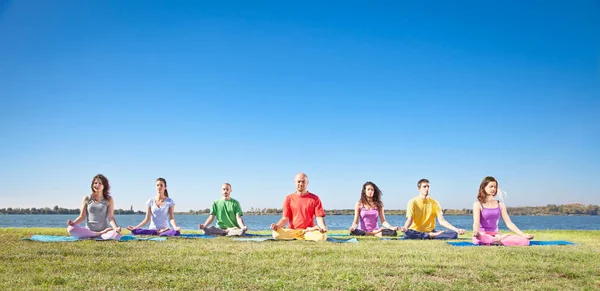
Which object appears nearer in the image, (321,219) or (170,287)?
(170,287)

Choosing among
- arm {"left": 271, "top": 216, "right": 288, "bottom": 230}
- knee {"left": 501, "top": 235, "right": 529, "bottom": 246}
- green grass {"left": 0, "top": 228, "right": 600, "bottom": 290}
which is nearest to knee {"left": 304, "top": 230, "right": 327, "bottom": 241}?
arm {"left": 271, "top": 216, "right": 288, "bottom": 230}

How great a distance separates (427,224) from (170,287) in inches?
403

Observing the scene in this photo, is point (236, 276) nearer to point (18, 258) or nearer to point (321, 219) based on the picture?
point (18, 258)

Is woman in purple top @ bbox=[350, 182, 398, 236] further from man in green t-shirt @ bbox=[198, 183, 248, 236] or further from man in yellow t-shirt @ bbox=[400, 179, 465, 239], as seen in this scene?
man in green t-shirt @ bbox=[198, 183, 248, 236]

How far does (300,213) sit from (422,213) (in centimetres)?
399

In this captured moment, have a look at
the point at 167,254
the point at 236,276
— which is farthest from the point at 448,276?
the point at 167,254

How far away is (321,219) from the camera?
39.2ft

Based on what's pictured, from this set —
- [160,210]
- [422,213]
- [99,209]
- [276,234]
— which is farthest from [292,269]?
[160,210]

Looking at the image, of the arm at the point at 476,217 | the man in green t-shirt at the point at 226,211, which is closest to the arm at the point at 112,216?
the man in green t-shirt at the point at 226,211

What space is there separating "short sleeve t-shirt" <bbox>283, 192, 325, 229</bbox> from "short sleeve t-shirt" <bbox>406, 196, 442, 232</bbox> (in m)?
3.24

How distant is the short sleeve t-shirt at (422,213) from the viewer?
14.0m

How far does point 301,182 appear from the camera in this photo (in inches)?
481

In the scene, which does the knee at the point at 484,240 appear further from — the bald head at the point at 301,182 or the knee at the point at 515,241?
the bald head at the point at 301,182

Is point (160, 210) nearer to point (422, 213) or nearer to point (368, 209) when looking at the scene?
point (368, 209)
